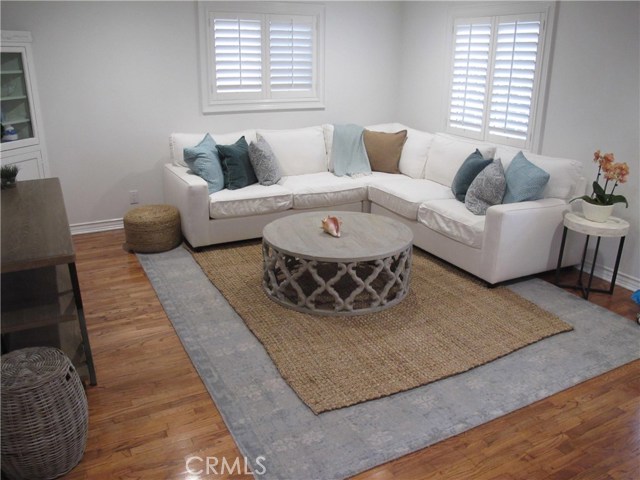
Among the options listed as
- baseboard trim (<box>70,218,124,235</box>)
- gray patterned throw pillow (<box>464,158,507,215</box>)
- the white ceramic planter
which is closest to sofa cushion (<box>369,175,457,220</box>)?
gray patterned throw pillow (<box>464,158,507,215</box>)

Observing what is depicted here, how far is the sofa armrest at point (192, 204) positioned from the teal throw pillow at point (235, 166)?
28 cm

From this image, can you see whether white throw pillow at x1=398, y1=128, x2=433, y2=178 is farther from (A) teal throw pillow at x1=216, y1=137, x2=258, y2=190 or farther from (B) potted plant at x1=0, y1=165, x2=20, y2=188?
(B) potted plant at x1=0, y1=165, x2=20, y2=188

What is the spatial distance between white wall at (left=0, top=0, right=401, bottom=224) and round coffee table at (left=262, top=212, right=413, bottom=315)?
6.27 feet

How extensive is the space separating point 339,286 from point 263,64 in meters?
2.70

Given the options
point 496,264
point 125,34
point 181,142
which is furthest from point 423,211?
point 125,34

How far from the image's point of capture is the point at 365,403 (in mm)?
2662

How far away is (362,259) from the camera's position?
3375 mm

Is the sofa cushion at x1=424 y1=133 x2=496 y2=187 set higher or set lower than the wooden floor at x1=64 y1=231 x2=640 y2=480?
higher

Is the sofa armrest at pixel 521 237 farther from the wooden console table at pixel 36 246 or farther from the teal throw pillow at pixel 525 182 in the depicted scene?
the wooden console table at pixel 36 246

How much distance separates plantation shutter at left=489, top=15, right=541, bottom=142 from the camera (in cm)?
455

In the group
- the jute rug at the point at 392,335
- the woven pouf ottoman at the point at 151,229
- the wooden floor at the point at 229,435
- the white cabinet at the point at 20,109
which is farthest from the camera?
the woven pouf ottoman at the point at 151,229

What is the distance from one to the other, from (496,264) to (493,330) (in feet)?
2.05

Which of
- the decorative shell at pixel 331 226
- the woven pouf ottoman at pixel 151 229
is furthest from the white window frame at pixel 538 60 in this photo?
the woven pouf ottoman at pixel 151 229

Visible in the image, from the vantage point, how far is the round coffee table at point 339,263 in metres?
3.42
